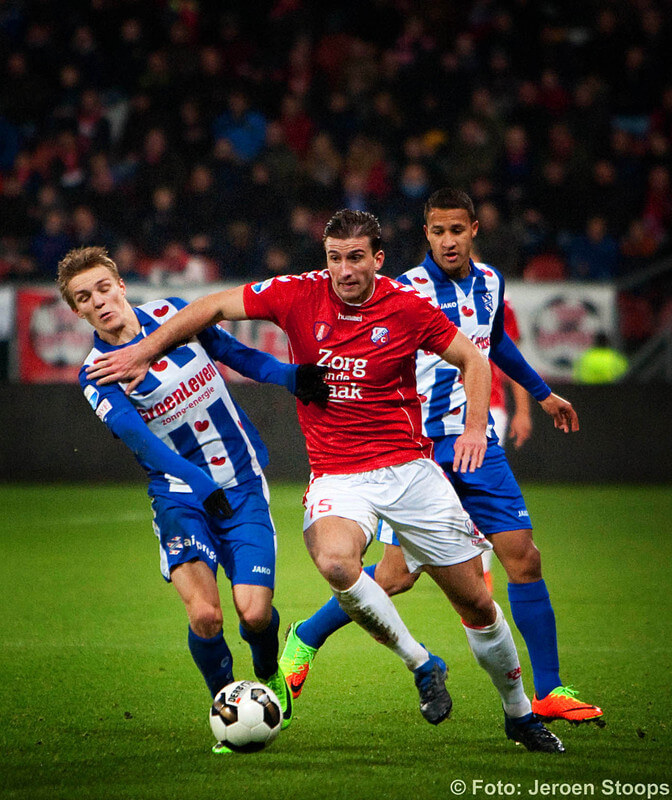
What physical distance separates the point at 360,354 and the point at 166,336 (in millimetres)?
707

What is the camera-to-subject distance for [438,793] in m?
3.45

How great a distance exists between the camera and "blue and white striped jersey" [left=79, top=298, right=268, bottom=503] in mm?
4266

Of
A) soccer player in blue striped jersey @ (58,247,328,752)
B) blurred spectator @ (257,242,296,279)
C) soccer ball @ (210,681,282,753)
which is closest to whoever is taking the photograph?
soccer ball @ (210,681,282,753)

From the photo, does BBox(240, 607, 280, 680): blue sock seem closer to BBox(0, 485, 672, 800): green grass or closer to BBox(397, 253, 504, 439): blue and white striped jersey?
BBox(0, 485, 672, 800): green grass

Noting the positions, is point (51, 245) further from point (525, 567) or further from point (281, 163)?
point (525, 567)

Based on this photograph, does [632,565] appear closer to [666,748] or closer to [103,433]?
[666,748]

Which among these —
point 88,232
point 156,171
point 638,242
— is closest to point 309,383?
point 88,232

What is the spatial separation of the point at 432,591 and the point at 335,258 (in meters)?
3.46

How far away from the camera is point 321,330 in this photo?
13.7 ft

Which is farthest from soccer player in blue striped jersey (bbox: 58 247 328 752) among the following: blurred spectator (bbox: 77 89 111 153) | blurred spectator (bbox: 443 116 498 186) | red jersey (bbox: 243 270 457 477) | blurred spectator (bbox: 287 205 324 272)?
blurred spectator (bbox: 77 89 111 153)

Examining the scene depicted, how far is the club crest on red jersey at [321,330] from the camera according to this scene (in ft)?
13.7

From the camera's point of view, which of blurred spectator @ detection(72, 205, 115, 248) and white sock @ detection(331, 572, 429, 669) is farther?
blurred spectator @ detection(72, 205, 115, 248)

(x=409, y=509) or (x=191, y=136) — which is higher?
(x=191, y=136)

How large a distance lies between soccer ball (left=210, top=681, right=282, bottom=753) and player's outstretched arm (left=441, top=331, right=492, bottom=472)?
1.03 m
